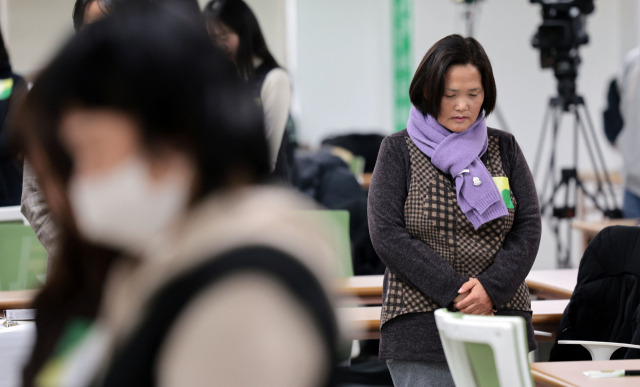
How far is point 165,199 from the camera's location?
62 centimetres

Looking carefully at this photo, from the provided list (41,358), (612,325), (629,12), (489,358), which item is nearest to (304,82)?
(629,12)

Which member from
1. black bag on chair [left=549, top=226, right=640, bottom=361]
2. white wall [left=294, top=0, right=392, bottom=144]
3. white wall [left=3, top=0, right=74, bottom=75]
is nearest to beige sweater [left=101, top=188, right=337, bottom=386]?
black bag on chair [left=549, top=226, right=640, bottom=361]

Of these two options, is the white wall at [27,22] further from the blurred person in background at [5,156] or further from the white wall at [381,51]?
the blurred person in background at [5,156]

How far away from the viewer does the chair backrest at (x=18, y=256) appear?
3322 mm

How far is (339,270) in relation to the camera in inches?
26.3

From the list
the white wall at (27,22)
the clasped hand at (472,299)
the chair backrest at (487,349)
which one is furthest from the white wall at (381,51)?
the chair backrest at (487,349)

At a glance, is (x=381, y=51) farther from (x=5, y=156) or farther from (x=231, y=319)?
(x=231, y=319)

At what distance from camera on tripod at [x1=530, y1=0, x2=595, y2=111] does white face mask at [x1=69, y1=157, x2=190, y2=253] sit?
179 inches

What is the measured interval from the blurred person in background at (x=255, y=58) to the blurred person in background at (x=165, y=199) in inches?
86.2

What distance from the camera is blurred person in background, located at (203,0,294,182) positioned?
9.39 feet

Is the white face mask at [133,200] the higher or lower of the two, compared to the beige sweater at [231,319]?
higher

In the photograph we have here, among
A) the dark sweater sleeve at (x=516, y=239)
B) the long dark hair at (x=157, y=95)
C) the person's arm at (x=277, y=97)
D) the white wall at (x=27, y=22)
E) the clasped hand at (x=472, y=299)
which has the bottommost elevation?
the clasped hand at (x=472, y=299)

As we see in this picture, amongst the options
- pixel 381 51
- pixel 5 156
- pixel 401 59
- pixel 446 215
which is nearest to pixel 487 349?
pixel 446 215

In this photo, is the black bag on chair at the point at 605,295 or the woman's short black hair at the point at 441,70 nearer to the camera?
the woman's short black hair at the point at 441,70
